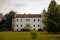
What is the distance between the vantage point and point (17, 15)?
123062 millimetres

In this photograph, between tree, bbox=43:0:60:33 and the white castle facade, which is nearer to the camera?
tree, bbox=43:0:60:33

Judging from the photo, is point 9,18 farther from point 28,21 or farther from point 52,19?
point 52,19

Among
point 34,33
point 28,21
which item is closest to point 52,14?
point 34,33

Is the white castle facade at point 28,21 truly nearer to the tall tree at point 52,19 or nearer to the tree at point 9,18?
the tree at point 9,18

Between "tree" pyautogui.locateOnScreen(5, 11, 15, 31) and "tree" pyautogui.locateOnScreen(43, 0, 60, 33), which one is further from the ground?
"tree" pyautogui.locateOnScreen(5, 11, 15, 31)

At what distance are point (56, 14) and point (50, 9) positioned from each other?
259cm

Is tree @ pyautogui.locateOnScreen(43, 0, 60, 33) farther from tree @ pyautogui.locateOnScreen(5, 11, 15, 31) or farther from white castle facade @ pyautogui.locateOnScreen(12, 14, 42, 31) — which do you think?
white castle facade @ pyautogui.locateOnScreen(12, 14, 42, 31)

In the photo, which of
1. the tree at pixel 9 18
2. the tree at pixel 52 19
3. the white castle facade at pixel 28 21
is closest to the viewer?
the tree at pixel 52 19

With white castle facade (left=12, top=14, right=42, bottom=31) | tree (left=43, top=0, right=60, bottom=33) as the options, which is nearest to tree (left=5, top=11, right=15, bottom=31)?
white castle facade (left=12, top=14, right=42, bottom=31)

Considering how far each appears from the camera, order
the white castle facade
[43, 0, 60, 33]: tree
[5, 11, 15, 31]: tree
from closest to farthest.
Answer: [43, 0, 60, 33]: tree < [5, 11, 15, 31]: tree < the white castle facade

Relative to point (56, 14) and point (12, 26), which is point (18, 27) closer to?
point (12, 26)

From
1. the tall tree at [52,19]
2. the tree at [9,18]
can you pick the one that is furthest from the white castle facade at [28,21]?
the tall tree at [52,19]

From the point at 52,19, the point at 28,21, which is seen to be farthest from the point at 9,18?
the point at 52,19

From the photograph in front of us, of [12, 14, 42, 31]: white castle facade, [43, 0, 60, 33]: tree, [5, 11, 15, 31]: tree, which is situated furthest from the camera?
[12, 14, 42, 31]: white castle facade
